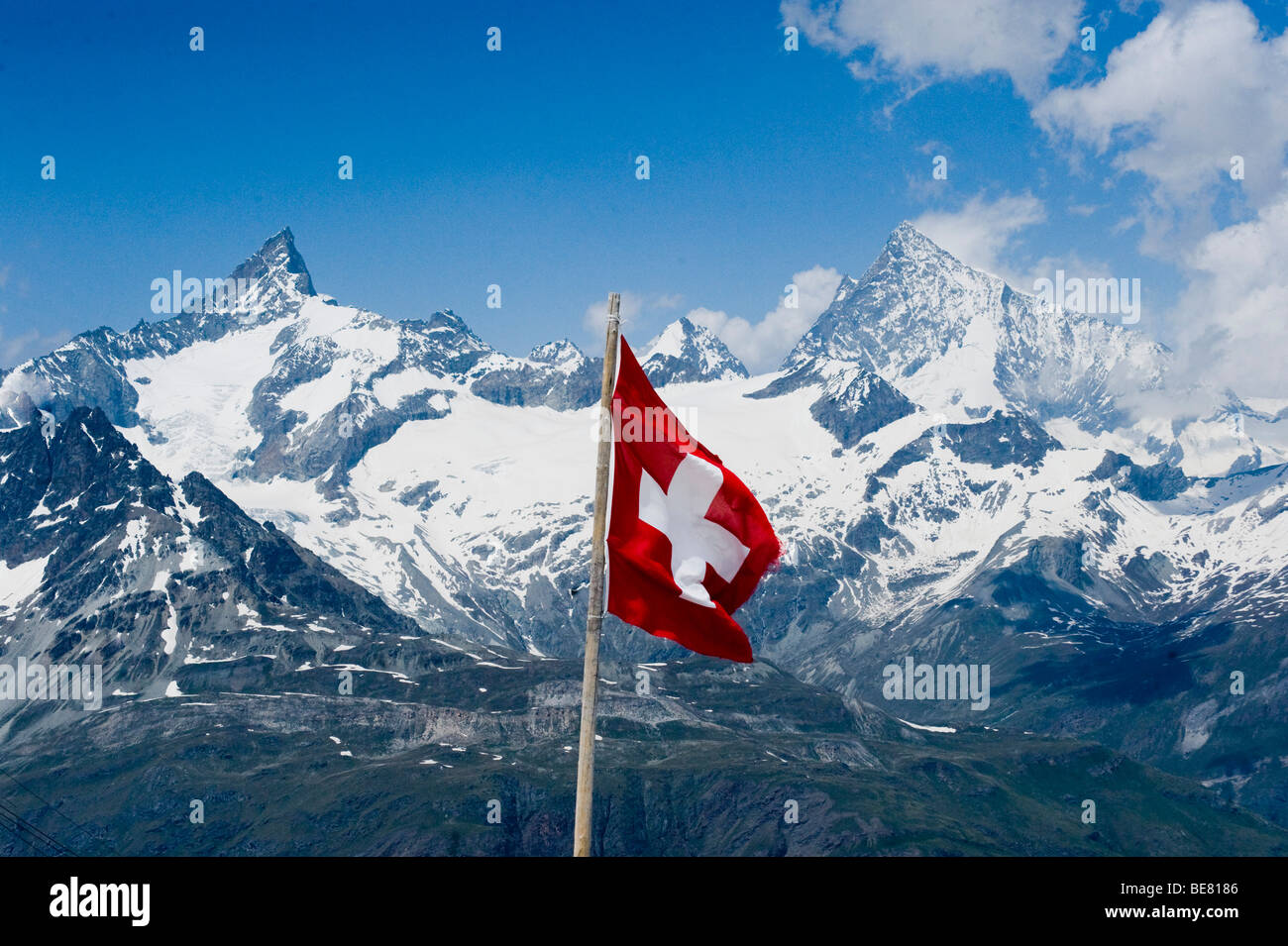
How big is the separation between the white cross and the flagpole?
310 cm

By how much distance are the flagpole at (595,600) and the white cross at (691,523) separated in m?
3.10

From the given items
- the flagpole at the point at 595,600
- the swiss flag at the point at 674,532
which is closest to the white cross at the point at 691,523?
the swiss flag at the point at 674,532

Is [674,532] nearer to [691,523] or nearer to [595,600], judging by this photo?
[691,523]

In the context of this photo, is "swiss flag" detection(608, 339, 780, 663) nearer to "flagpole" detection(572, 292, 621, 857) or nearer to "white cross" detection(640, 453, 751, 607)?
"white cross" detection(640, 453, 751, 607)

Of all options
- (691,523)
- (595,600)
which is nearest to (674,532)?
(691,523)

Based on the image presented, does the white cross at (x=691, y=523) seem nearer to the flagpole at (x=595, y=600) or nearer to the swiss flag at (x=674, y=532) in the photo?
the swiss flag at (x=674, y=532)

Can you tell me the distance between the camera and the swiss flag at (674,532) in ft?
134

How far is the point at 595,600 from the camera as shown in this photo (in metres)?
37.2

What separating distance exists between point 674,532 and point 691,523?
0.61 m

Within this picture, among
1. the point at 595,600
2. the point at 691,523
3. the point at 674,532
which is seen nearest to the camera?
the point at 595,600
